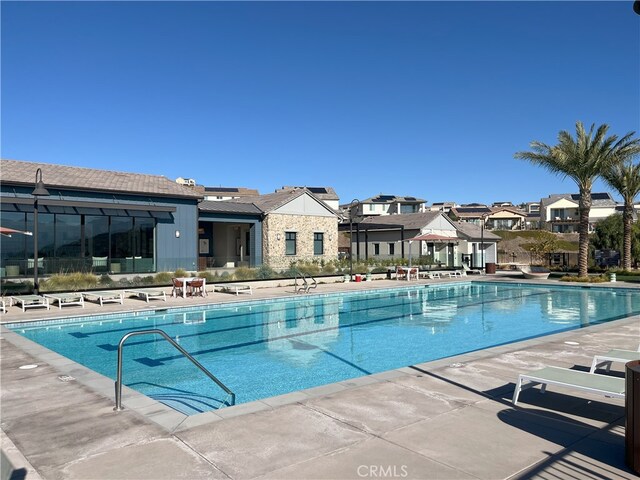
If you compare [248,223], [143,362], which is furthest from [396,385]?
[248,223]

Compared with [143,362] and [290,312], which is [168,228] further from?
[143,362]

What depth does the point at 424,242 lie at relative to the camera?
38.1 metres

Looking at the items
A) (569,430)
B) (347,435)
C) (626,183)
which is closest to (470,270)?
(626,183)

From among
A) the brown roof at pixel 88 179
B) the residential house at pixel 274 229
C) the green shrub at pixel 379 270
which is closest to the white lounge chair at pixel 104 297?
the brown roof at pixel 88 179

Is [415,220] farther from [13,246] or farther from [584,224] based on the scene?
[13,246]

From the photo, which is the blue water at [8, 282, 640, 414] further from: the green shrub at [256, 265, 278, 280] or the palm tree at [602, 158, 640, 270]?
the palm tree at [602, 158, 640, 270]

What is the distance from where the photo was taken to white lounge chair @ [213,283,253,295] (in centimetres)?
2053

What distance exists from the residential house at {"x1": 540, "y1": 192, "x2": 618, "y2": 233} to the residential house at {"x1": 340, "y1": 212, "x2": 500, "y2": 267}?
4183 cm

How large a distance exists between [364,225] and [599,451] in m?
30.7

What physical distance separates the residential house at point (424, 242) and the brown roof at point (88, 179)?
44.7 ft

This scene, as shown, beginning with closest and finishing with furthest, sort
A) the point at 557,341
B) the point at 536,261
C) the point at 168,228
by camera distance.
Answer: the point at 557,341 → the point at 168,228 → the point at 536,261

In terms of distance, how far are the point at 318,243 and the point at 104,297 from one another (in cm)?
1744

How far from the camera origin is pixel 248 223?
97.1 feet

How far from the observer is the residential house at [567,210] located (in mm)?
76812
